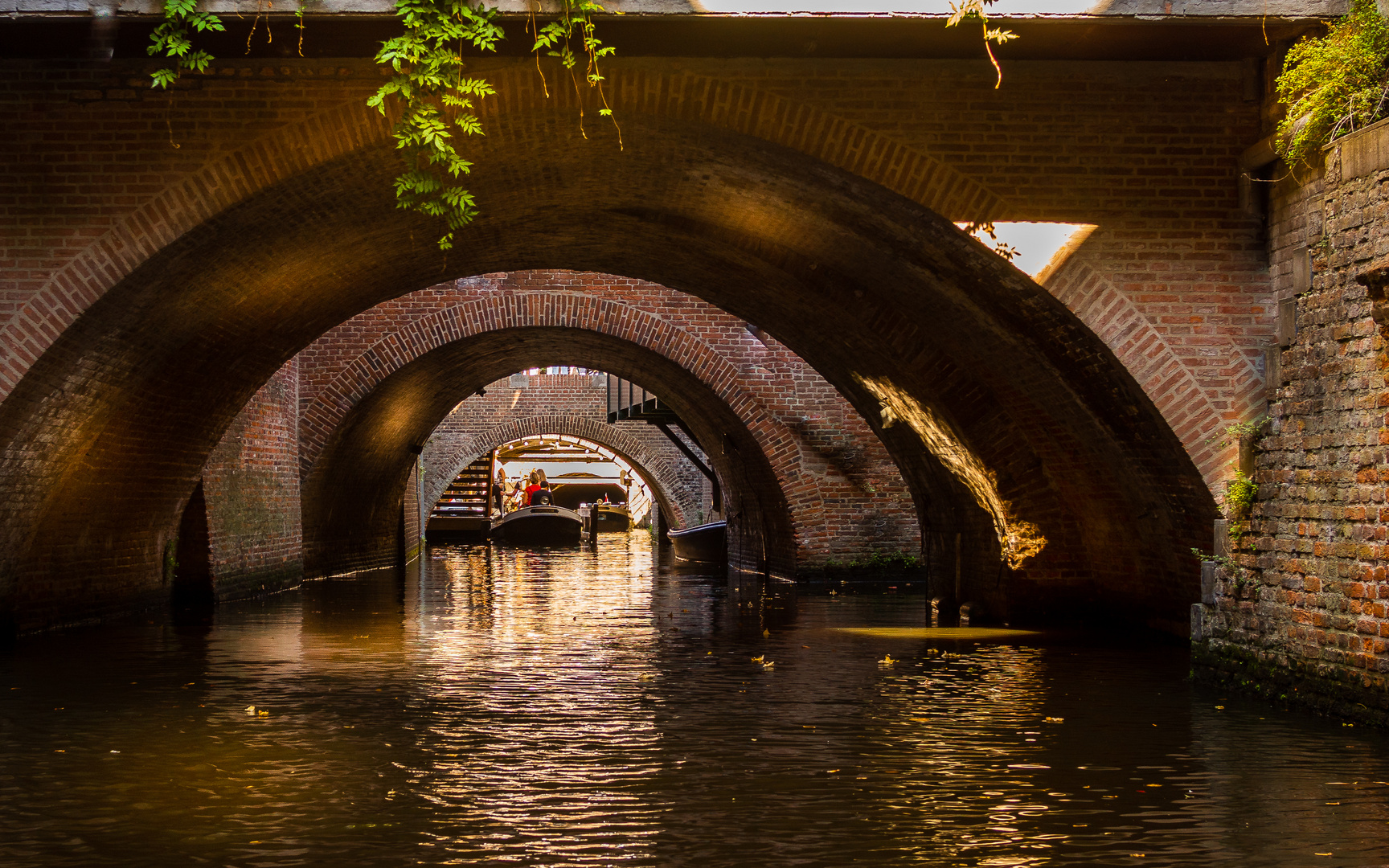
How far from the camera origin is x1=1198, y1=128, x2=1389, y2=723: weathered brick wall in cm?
682

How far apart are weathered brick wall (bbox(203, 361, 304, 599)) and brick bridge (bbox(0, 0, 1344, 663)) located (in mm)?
1426

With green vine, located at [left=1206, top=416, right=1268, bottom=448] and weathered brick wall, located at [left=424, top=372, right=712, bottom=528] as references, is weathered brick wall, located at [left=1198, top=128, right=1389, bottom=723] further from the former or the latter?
weathered brick wall, located at [left=424, top=372, right=712, bottom=528]

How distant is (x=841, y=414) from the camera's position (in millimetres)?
17750

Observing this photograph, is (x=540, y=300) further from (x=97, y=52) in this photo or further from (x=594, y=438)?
(x=594, y=438)

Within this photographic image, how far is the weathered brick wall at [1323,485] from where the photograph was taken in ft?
22.4

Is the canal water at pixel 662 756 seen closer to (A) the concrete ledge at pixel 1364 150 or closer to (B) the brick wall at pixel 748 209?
(B) the brick wall at pixel 748 209

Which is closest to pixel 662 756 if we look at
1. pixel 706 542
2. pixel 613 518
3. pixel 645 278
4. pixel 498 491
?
pixel 645 278

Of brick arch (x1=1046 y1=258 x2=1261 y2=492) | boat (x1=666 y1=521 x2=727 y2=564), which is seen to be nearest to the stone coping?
brick arch (x1=1046 y1=258 x2=1261 y2=492)

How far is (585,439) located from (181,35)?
25965 mm

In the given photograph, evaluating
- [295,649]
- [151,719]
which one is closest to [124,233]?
[151,719]

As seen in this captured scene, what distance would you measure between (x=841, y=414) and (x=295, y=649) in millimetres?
8571

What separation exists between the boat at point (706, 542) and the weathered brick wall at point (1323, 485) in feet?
54.5

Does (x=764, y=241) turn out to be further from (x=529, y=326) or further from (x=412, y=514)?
(x=412, y=514)

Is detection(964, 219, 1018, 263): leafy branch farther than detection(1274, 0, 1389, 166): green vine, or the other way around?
detection(964, 219, 1018, 263): leafy branch
